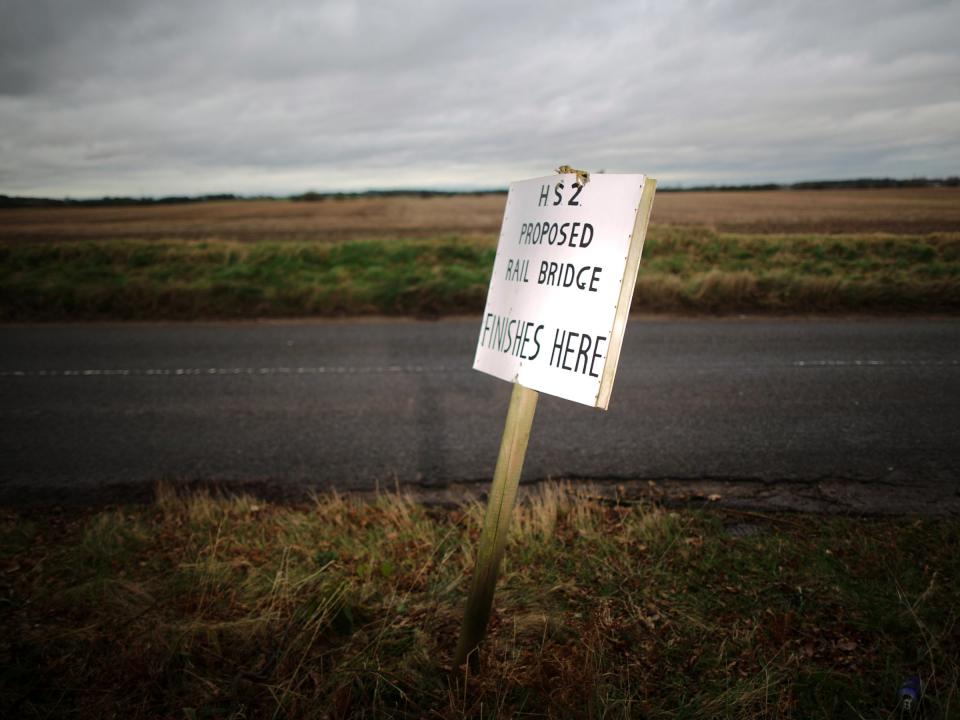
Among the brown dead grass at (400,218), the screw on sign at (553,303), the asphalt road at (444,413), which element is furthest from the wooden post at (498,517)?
the brown dead grass at (400,218)

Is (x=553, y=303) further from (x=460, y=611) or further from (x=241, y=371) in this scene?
(x=241, y=371)

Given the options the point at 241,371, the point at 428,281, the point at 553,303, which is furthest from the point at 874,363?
the point at 428,281

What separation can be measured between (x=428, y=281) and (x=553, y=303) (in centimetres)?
951

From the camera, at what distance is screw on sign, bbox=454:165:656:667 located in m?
1.87

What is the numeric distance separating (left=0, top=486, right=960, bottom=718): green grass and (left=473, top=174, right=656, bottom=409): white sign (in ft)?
3.61

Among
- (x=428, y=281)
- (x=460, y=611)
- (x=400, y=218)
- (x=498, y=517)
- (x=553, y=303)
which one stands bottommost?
(x=460, y=611)

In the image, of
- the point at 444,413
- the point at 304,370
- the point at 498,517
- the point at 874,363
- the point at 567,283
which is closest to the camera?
the point at 567,283

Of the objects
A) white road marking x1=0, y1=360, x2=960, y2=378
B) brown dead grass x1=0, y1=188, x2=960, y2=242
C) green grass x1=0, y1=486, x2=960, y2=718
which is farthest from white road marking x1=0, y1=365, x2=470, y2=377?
brown dead grass x1=0, y1=188, x2=960, y2=242

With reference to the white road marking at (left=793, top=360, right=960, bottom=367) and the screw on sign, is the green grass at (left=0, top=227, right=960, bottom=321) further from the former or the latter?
the screw on sign

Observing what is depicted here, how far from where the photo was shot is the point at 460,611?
2758 millimetres

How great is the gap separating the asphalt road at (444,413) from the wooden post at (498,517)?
205cm

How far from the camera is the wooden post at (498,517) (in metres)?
2.11

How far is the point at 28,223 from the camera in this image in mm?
20438

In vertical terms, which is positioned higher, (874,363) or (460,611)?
(874,363)
